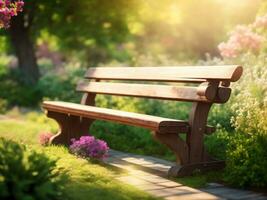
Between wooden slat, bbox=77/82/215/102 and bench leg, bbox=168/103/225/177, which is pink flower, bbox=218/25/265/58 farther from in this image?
bench leg, bbox=168/103/225/177

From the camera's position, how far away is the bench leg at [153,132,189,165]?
22.2 ft

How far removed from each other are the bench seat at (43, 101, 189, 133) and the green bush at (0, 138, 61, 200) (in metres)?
1.81

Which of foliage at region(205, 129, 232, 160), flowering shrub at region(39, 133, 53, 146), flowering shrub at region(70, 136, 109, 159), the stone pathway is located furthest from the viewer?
flowering shrub at region(39, 133, 53, 146)

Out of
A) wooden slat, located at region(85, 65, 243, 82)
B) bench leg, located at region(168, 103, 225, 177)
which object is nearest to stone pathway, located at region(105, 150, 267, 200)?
bench leg, located at region(168, 103, 225, 177)

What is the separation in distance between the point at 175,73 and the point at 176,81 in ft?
0.41

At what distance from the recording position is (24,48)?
753 inches

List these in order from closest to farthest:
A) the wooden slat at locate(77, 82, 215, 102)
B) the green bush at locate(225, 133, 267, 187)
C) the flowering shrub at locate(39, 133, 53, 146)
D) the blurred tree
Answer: the green bush at locate(225, 133, 267, 187)
the wooden slat at locate(77, 82, 215, 102)
the flowering shrub at locate(39, 133, 53, 146)
the blurred tree

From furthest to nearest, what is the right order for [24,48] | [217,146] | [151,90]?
[24,48] < [217,146] < [151,90]

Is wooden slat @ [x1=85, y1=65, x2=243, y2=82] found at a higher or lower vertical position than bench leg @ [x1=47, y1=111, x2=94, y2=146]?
higher

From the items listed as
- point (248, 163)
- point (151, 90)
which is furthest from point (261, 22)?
point (248, 163)

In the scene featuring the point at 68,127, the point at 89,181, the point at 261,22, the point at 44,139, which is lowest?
the point at 89,181

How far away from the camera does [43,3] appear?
18281 mm

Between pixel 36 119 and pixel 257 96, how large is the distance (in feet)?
21.9

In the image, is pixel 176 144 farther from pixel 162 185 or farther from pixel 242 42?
pixel 242 42
